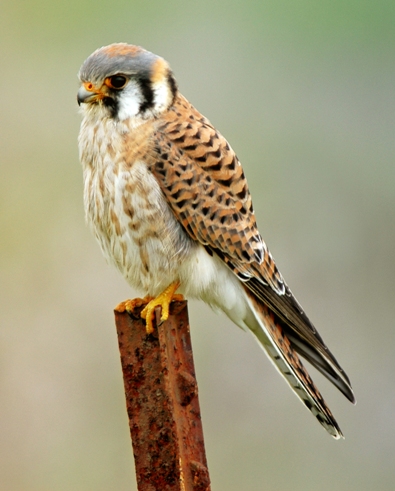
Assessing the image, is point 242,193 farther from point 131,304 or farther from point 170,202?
point 131,304

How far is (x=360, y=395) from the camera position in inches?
191

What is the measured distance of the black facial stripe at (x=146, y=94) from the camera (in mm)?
3064

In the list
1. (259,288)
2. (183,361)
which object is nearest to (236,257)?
(259,288)

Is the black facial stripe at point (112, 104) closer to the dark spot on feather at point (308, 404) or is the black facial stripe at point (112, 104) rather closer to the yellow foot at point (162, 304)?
the yellow foot at point (162, 304)

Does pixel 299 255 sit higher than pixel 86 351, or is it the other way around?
pixel 299 255

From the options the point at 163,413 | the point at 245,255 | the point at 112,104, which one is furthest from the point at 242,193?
the point at 163,413

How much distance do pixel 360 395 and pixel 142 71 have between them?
2.47 m

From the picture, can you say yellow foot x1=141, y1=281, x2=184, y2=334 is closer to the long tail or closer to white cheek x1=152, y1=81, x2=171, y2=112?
the long tail

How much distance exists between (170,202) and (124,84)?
0.44 meters

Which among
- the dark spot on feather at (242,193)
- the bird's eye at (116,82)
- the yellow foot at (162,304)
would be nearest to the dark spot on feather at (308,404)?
the yellow foot at (162,304)

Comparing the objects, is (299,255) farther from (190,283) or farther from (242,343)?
(190,283)

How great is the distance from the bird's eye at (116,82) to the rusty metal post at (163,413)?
1.23 m

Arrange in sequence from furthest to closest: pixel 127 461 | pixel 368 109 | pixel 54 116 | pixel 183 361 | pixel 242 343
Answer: pixel 368 109, pixel 54 116, pixel 242 343, pixel 127 461, pixel 183 361

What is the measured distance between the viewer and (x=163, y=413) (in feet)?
6.29
